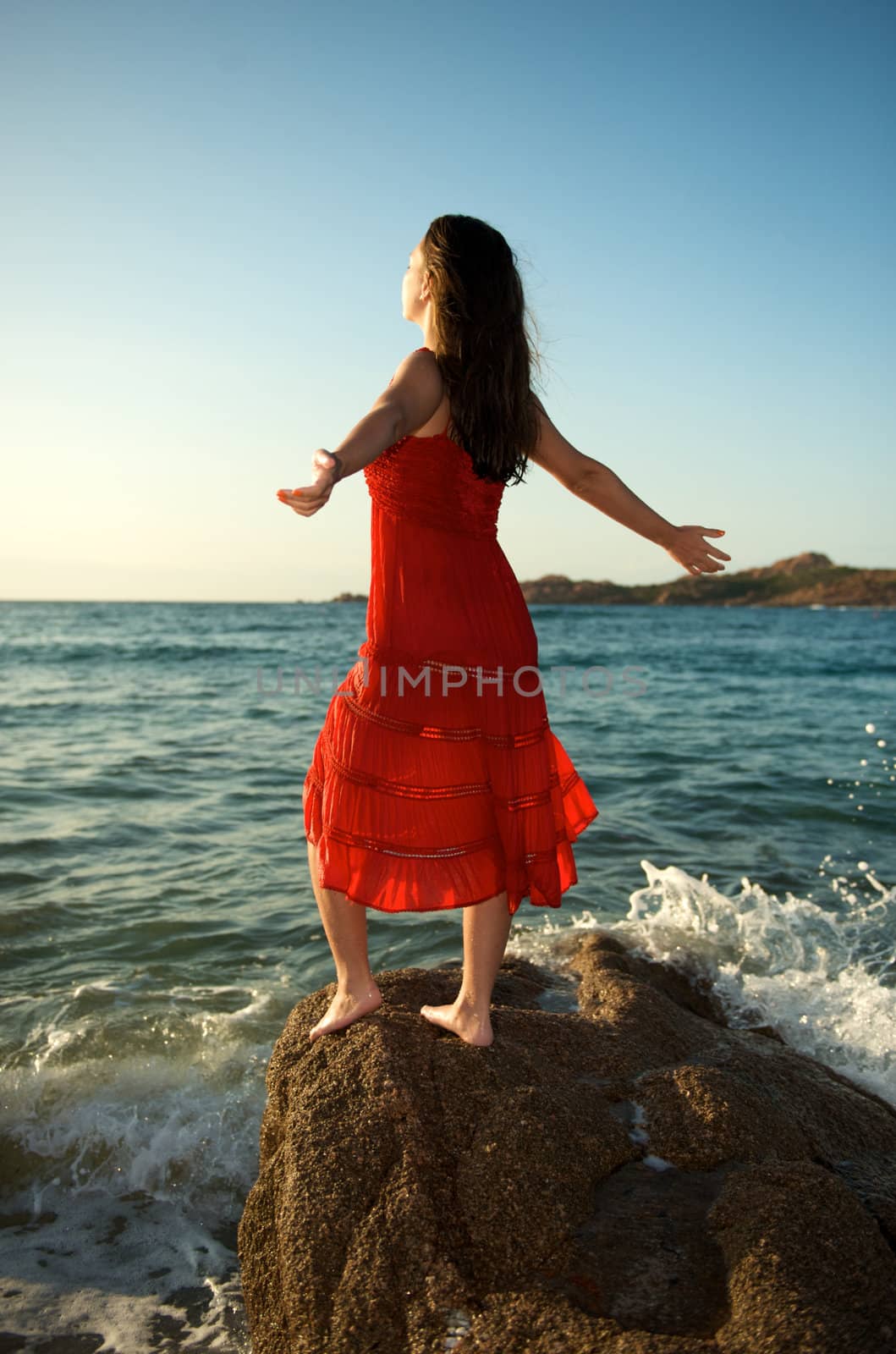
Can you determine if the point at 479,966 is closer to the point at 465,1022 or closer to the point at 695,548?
the point at 465,1022

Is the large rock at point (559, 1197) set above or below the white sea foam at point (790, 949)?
above

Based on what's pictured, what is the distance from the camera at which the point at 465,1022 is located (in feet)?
9.07

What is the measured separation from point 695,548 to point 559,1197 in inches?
69.0

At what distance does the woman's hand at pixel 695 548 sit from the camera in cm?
296

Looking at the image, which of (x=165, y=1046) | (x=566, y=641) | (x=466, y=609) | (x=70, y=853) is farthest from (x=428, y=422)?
(x=566, y=641)

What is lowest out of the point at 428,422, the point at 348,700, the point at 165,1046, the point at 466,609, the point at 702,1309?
the point at 165,1046

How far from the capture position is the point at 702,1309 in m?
1.93

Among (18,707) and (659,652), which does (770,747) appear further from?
(659,652)

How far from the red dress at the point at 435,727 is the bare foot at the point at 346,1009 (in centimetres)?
31

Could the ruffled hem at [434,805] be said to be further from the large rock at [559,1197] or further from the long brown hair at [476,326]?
the long brown hair at [476,326]

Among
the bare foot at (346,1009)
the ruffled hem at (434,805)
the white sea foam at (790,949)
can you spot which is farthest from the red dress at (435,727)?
the white sea foam at (790,949)

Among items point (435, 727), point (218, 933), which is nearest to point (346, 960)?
point (435, 727)

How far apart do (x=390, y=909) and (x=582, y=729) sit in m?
10.4

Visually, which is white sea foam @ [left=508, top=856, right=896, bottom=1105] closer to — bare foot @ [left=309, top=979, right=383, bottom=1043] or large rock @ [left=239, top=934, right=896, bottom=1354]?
large rock @ [left=239, top=934, right=896, bottom=1354]
